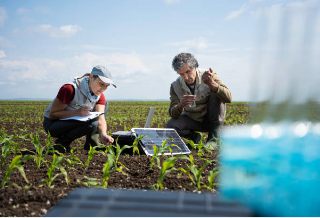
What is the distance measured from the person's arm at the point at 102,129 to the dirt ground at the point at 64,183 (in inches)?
8.2

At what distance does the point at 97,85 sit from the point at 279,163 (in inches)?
103

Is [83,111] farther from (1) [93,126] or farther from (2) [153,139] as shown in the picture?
(2) [153,139]

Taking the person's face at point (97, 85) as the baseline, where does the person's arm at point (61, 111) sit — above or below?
below

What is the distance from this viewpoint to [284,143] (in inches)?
41.6

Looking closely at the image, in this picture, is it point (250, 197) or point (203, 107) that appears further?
point (203, 107)

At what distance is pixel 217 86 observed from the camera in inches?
141

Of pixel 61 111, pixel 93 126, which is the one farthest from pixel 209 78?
pixel 61 111

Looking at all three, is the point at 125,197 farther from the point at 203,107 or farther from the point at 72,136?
the point at 203,107

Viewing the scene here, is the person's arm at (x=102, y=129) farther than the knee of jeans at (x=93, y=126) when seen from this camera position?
No

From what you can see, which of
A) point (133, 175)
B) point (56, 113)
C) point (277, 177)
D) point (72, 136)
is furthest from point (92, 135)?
point (277, 177)

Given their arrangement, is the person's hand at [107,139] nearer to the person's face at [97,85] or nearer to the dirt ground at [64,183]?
the dirt ground at [64,183]

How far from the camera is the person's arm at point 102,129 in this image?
3225 millimetres

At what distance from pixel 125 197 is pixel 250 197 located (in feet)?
2.20

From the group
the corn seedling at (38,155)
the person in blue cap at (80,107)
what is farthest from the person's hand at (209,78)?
the corn seedling at (38,155)
